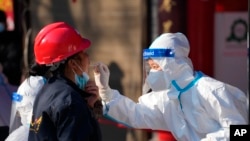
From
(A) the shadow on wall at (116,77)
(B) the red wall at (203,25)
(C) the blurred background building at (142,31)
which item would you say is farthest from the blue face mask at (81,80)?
(A) the shadow on wall at (116,77)

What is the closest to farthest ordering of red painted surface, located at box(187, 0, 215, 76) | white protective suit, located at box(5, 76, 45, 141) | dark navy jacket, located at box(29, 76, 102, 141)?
dark navy jacket, located at box(29, 76, 102, 141) < white protective suit, located at box(5, 76, 45, 141) < red painted surface, located at box(187, 0, 215, 76)

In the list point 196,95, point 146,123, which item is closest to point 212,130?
point 196,95

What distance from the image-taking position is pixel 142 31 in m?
8.86

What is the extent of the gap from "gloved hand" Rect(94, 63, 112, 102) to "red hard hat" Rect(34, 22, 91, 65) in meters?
1.23

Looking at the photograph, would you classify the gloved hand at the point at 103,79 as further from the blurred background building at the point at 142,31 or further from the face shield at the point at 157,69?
the blurred background building at the point at 142,31

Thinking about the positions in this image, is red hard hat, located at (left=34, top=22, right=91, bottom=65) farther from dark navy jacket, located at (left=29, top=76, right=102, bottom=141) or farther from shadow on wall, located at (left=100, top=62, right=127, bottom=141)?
shadow on wall, located at (left=100, top=62, right=127, bottom=141)

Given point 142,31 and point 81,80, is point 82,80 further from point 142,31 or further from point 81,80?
point 142,31

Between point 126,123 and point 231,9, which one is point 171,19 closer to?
point 231,9

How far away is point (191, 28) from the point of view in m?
8.63

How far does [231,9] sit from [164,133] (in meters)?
3.12

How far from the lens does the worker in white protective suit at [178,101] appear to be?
5.14 m

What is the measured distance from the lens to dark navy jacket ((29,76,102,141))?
3.97 metres

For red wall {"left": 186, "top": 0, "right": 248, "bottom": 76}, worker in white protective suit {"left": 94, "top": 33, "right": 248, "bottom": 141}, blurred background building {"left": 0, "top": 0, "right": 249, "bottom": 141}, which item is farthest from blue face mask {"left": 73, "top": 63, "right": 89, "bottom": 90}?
red wall {"left": 186, "top": 0, "right": 248, "bottom": 76}

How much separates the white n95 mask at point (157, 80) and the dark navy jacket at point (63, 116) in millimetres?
→ 1447
